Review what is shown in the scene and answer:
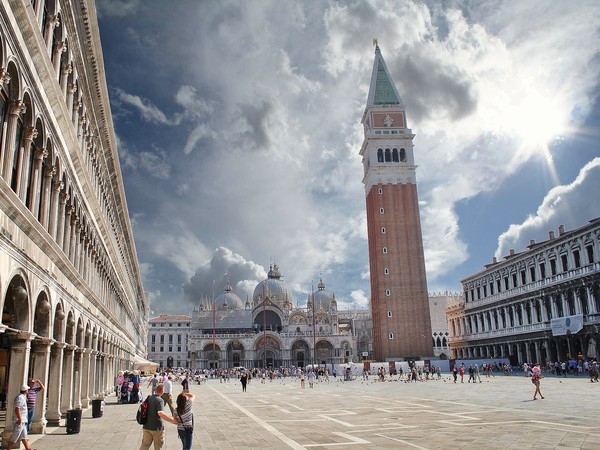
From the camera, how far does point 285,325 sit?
3932 inches

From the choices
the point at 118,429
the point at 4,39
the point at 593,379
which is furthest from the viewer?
the point at 593,379

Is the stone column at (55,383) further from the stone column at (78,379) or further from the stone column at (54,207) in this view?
the stone column at (54,207)

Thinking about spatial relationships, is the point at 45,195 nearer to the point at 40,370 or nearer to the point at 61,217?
the point at 61,217

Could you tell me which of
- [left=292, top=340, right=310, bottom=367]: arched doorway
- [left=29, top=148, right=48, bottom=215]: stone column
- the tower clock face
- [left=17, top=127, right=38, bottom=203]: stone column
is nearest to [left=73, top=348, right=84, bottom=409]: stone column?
[left=29, top=148, right=48, bottom=215]: stone column

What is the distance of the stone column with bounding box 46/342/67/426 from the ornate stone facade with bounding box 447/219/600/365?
3982 cm

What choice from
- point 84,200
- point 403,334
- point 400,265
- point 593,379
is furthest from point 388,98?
point 84,200

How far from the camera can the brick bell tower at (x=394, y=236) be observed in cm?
7500

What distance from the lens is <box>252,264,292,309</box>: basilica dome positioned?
108m

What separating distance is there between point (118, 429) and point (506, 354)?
174 feet

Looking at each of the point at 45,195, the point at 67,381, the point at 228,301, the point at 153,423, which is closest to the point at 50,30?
the point at 45,195

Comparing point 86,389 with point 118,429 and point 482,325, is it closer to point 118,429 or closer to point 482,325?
point 118,429

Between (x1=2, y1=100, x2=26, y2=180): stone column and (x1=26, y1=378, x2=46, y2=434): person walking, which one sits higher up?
(x1=2, y1=100, x2=26, y2=180): stone column

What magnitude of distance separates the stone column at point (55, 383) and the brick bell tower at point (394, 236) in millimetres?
61441

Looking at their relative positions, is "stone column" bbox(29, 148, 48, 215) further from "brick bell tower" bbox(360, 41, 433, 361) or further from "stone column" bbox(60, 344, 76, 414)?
"brick bell tower" bbox(360, 41, 433, 361)
